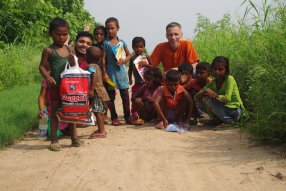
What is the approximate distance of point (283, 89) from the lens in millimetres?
4320

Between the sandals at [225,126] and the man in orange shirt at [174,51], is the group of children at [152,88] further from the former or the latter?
the man in orange shirt at [174,51]

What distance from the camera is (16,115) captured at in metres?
5.93

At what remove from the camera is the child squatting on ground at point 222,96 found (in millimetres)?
5529

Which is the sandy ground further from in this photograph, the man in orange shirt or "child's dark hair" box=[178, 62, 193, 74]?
the man in orange shirt

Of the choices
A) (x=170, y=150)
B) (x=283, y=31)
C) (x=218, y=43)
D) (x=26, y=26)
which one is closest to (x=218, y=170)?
(x=170, y=150)

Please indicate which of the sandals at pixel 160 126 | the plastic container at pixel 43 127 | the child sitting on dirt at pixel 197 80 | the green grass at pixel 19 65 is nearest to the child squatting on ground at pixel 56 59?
the plastic container at pixel 43 127

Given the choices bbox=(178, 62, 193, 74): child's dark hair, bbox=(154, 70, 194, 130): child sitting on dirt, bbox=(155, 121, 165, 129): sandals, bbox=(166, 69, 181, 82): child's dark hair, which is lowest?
bbox=(155, 121, 165, 129): sandals

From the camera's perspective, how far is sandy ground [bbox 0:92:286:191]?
136 inches

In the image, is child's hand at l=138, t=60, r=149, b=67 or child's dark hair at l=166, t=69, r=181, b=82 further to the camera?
child's hand at l=138, t=60, r=149, b=67

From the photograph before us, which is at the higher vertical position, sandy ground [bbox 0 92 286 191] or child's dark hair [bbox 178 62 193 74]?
child's dark hair [bbox 178 62 193 74]

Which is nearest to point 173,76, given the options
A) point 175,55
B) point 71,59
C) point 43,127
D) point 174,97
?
point 174,97

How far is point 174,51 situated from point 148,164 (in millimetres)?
2995

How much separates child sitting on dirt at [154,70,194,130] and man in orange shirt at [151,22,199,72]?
753mm

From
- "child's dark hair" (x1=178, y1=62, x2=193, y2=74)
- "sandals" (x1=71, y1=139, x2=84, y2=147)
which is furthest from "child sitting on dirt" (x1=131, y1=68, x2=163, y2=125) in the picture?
"sandals" (x1=71, y1=139, x2=84, y2=147)
